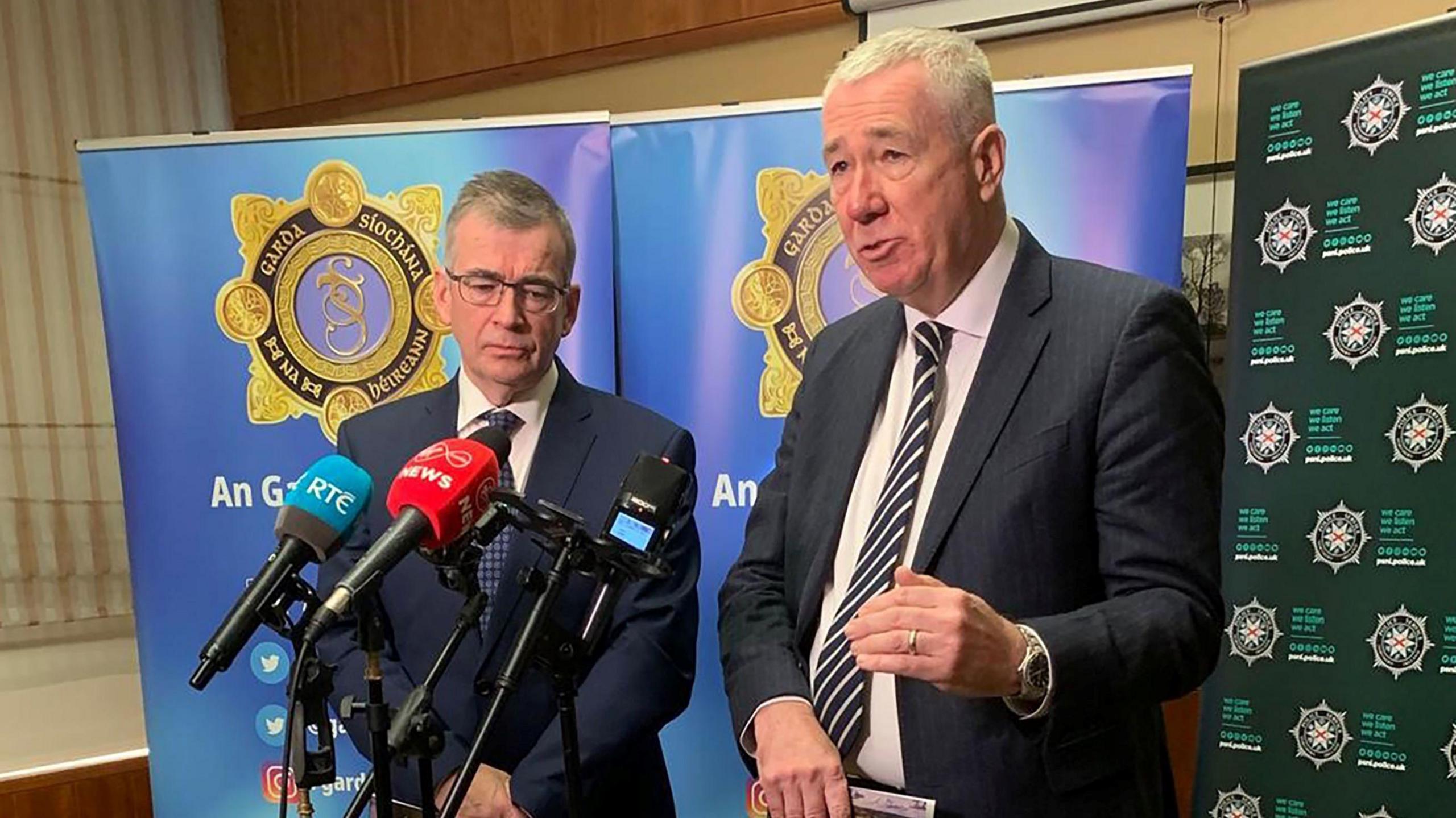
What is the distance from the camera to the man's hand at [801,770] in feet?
4.32

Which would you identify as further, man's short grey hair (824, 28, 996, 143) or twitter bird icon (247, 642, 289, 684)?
twitter bird icon (247, 642, 289, 684)

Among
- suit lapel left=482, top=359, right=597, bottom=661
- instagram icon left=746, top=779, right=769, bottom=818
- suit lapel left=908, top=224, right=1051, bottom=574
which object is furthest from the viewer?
instagram icon left=746, top=779, right=769, bottom=818

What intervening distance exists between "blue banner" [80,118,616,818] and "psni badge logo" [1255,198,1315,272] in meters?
1.44

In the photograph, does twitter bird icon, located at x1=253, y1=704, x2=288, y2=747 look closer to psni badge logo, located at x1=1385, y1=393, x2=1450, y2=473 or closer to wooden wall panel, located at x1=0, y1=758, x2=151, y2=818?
wooden wall panel, located at x1=0, y1=758, x2=151, y2=818

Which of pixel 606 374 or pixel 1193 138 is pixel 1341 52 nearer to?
pixel 1193 138

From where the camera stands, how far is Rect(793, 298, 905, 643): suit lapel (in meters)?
1.48

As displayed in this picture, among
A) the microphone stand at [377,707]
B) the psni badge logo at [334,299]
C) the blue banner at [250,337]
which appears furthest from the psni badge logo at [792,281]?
the microphone stand at [377,707]

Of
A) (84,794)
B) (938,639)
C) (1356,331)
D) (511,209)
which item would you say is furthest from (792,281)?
(84,794)

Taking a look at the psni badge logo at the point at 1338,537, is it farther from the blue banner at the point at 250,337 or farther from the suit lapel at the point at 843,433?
the blue banner at the point at 250,337

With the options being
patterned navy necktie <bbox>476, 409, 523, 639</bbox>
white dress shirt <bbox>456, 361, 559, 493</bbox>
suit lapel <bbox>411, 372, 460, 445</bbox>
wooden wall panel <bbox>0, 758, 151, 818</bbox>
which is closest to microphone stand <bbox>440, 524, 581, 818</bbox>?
patterned navy necktie <bbox>476, 409, 523, 639</bbox>

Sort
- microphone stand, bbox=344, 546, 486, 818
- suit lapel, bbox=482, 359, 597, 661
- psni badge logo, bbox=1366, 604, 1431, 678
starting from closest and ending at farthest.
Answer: microphone stand, bbox=344, 546, 486, 818 → suit lapel, bbox=482, 359, 597, 661 → psni badge logo, bbox=1366, 604, 1431, 678

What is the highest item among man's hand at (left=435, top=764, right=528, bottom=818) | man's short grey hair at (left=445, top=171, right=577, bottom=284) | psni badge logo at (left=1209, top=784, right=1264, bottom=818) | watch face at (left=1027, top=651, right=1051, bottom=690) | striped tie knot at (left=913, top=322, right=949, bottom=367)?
man's short grey hair at (left=445, top=171, right=577, bottom=284)

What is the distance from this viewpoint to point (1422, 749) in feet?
6.78

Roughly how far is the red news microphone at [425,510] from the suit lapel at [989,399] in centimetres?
55
